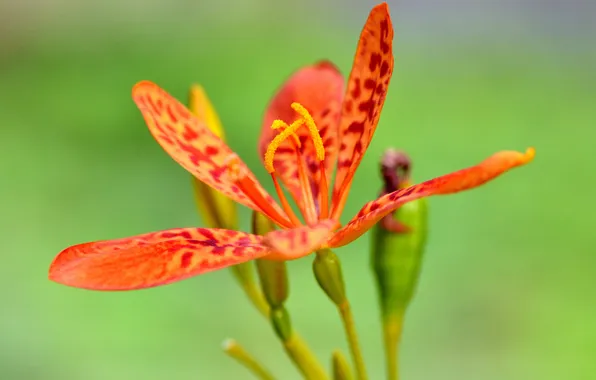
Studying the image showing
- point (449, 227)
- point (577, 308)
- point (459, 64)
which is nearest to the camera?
point (577, 308)

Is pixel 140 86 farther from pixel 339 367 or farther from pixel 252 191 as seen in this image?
pixel 339 367

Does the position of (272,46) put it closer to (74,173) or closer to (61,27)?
(61,27)

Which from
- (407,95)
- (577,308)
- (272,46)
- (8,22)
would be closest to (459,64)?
(407,95)

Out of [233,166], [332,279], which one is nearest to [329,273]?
[332,279]

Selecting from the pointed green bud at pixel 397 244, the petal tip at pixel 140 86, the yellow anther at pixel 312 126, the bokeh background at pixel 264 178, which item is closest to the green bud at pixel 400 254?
the pointed green bud at pixel 397 244

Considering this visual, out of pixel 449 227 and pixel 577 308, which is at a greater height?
pixel 449 227

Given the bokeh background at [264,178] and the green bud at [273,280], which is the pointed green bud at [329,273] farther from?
the bokeh background at [264,178]

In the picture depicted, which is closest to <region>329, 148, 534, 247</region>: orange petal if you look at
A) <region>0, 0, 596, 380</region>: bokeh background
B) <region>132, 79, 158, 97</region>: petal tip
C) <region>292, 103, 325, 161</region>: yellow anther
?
<region>292, 103, 325, 161</region>: yellow anther
